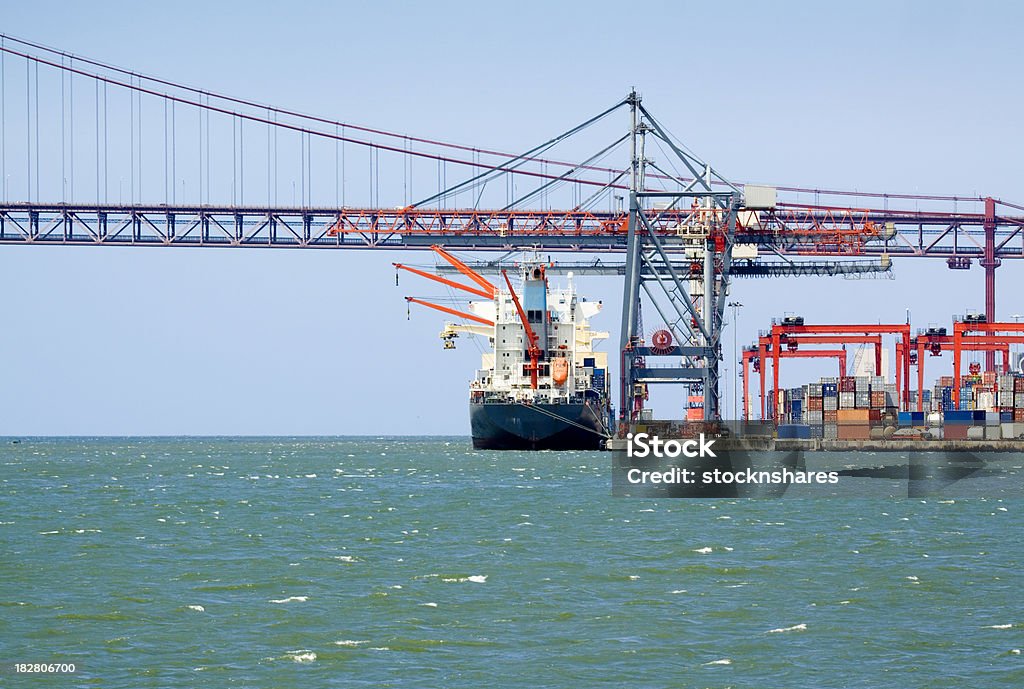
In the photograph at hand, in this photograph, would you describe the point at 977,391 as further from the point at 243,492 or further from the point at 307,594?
the point at 307,594

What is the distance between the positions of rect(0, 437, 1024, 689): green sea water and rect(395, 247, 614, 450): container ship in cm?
4207

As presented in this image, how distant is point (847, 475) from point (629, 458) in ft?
46.9

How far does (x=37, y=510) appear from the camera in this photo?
43.0 metres

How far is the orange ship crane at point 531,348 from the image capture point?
89.2 meters

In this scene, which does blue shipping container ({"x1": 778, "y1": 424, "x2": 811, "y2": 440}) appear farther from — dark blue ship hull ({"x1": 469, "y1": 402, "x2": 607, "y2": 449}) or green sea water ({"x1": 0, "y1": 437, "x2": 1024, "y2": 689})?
green sea water ({"x1": 0, "y1": 437, "x2": 1024, "y2": 689})

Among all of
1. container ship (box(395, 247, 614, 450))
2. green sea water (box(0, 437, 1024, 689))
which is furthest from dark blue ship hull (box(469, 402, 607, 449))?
green sea water (box(0, 437, 1024, 689))

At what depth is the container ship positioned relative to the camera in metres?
86.9

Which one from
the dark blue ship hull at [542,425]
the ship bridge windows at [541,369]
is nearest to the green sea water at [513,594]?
the dark blue ship hull at [542,425]

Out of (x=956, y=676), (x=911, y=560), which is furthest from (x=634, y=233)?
(x=956, y=676)

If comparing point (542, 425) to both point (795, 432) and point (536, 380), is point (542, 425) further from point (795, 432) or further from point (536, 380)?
point (795, 432)

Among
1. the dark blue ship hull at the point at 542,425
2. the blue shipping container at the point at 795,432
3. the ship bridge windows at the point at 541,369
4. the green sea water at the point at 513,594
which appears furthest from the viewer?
the ship bridge windows at the point at 541,369

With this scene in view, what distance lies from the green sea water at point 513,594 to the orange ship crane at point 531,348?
44503 millimetres

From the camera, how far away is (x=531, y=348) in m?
90.2

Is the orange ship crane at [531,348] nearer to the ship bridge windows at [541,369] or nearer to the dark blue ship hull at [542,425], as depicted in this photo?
the ship bridge windows at [541,369]
